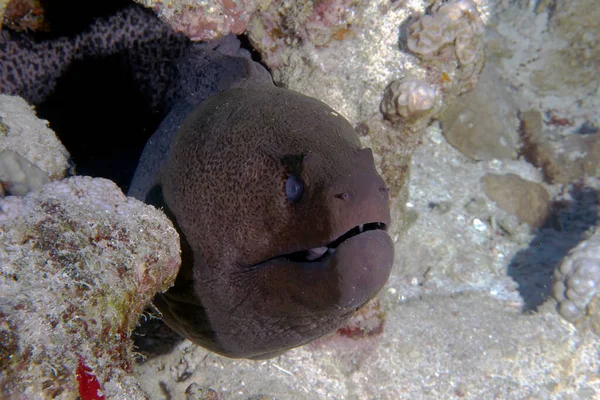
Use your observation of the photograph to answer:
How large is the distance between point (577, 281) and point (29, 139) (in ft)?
17.8

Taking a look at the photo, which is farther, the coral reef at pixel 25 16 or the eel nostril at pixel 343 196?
the coral reef at pixel 25 16

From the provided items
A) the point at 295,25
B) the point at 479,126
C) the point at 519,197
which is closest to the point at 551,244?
the point at 519,197

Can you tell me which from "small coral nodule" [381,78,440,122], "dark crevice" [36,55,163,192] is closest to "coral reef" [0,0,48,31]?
"dark crevice" [36,55,163,192]

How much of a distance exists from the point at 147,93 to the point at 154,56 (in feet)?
1.02

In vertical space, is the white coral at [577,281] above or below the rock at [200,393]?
above

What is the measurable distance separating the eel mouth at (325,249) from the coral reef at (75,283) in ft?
1.94

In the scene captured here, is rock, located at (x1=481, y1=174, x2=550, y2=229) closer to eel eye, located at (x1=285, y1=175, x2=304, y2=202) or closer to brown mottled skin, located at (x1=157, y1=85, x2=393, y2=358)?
brown mottled skin, located at (x1=157, y1=85, x2=393, y2=358)

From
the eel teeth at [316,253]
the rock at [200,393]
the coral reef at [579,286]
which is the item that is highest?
the eel teeth at [316,253]

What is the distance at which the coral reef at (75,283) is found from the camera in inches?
43.8

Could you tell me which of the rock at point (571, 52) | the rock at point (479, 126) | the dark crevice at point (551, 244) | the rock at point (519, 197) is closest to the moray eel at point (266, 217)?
the dark crevice at point (551, 244)

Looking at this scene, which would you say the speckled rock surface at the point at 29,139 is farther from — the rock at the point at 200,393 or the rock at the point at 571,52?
the rock at the point at 571,52

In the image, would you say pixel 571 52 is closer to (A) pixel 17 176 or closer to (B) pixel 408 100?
(B) pixel 408 100

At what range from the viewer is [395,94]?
11.7 ft

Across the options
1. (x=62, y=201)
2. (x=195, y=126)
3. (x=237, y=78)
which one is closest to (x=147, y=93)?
(x=237, y=78)
